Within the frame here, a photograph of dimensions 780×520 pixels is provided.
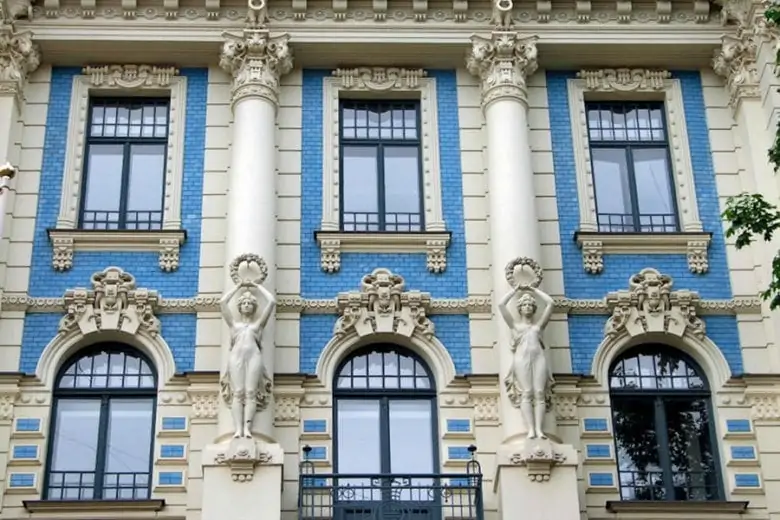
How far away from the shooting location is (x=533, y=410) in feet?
72.7

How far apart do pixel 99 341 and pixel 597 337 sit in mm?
8005

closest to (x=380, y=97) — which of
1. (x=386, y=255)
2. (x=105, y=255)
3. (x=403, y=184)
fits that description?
(x=403, y=184)

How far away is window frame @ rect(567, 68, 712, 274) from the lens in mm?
24719

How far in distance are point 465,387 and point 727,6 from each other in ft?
28.4

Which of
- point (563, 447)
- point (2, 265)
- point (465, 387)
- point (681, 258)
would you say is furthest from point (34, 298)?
point (681, 258)

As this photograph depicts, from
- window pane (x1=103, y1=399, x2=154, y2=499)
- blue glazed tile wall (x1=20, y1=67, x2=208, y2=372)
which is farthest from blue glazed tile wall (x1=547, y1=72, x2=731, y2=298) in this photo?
window pane (x1=103, y1=399, x2=154, y2=499)

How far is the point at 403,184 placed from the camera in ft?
84.3

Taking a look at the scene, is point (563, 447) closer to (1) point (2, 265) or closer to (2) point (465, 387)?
(2) point (465, 387)

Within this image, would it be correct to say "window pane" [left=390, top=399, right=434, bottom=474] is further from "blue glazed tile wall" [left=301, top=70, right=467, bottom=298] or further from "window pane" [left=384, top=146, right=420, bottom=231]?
"window pane" [left=384, top=146, right=420, bottom=231]

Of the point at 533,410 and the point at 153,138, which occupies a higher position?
the point at 153,138

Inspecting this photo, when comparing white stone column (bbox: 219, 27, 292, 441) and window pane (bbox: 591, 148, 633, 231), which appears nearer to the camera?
white stone column (bbox: 219, 27, 292, 441)

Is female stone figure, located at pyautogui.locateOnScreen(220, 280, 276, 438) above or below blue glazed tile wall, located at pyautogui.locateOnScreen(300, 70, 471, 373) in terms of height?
below

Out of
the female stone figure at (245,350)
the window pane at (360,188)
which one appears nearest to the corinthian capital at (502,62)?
the window pane at (360,188)

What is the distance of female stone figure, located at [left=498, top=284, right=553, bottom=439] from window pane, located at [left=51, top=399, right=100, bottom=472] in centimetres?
648
